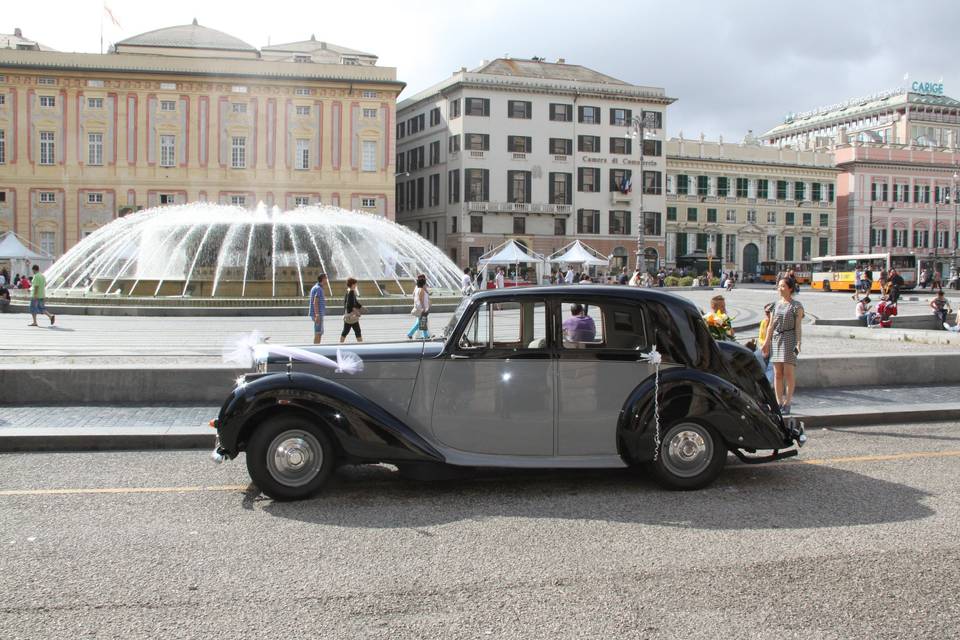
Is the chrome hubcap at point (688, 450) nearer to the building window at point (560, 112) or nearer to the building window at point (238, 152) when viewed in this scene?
the building window at point (238, 152)

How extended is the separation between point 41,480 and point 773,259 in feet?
270

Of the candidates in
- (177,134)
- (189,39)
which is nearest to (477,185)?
(177,134)

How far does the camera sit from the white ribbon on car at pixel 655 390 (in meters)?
6.54

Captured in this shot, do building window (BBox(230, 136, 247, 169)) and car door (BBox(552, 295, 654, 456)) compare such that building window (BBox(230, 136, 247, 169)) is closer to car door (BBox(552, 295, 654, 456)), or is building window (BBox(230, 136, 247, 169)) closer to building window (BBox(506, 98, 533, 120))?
building window (BBox(506, 98, 533, 120))

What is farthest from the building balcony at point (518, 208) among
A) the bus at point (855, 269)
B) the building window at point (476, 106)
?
the bus at point (855, 269)

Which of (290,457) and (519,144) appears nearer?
(290,457)

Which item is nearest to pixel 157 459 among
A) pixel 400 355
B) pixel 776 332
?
pixel 400 355

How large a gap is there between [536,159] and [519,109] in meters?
4.16

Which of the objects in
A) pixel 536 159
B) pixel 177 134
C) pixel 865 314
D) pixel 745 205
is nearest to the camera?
pixel 865 314

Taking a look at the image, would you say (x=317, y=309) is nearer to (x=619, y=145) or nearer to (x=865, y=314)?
(x=865, y=314)

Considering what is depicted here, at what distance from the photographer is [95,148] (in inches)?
2379

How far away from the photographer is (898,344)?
17062 millimetres

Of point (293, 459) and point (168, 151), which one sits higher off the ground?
point (168, 151)

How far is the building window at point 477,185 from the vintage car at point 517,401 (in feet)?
202
